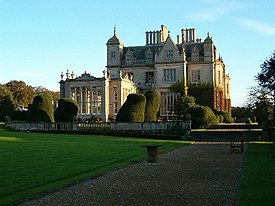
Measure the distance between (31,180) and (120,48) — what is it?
50.0 meters

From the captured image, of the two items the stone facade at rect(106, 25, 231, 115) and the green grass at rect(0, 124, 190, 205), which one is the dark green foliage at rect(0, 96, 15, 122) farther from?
the green grass at rect(0, 124, 190, 205)

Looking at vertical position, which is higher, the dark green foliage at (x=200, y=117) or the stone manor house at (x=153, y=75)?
the stone manor house at (x=153, y=75)

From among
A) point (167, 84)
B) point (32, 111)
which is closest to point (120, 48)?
point (167, 84)

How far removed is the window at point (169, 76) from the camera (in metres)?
54.0

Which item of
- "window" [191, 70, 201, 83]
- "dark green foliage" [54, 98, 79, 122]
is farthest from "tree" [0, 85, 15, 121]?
"window" [191, 70, 201, 83]

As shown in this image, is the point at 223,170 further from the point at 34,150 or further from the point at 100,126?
the point at 100,126

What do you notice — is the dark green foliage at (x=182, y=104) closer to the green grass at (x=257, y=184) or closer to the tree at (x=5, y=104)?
the tree at (x=5, y=104)

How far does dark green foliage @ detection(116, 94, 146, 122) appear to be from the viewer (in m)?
36.8

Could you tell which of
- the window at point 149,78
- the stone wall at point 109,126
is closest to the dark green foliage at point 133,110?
the stone wall at point 109,126

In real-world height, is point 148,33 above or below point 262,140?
above

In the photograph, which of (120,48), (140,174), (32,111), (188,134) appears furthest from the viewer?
(120,48)

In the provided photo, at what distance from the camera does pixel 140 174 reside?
1182 centimetres

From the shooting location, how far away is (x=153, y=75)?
5709 centimetres

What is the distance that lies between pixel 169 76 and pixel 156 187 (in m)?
45.1
